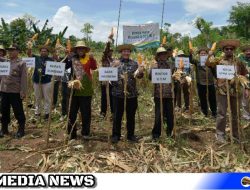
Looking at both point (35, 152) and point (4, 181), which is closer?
point (4, 181)

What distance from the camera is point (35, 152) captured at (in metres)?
6.80

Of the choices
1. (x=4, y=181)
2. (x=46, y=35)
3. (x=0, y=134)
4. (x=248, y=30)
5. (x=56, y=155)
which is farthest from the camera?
(x=248, y=30)

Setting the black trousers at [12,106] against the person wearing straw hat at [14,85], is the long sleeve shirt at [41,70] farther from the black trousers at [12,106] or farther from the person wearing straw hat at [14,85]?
the black trousers at [12,106]

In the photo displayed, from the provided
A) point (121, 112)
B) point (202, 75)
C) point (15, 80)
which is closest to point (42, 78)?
point (15, 80)

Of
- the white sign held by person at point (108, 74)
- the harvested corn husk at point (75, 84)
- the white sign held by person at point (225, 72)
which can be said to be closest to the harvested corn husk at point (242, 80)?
the white sign held by person at point (225, 72)

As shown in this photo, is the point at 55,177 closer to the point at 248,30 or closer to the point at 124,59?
the point at 124,59

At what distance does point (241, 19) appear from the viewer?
117ft

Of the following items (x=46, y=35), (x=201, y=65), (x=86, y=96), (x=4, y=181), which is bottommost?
(x=4, y=181)

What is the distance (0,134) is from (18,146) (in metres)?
0.89

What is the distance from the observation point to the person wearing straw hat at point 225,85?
7.01m

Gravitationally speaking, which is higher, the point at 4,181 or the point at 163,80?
the point at 163,80

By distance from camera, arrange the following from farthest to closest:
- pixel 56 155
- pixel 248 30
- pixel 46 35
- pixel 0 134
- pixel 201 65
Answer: pixel 248 30
pixel 46 35
pixel 201 65
pixel 0 134
pixel 56 155

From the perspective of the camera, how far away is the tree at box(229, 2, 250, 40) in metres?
34.3

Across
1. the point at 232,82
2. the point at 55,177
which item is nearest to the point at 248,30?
the point at 232,82
